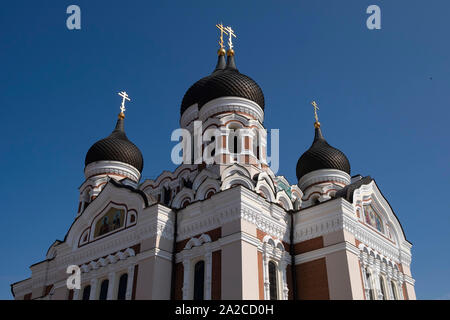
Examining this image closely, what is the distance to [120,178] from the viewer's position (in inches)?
687

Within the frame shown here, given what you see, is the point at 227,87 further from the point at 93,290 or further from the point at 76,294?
the point at 76,294

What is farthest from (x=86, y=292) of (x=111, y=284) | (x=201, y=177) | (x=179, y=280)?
(x=201, y=177)

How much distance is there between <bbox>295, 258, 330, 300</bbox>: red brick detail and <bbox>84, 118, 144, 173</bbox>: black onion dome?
854 centimetres

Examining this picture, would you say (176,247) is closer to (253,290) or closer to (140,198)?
(140,198)

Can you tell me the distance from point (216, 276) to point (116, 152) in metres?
8.50

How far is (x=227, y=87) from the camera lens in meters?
15.3

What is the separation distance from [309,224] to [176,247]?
138 inches

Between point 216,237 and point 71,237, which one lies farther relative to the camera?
point 71,237

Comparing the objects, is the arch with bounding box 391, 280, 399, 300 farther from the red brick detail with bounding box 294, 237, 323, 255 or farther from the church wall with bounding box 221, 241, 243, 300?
the church wall with bounding box 221, 241, 243, 300

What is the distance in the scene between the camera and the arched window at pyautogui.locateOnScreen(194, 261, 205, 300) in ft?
36.6

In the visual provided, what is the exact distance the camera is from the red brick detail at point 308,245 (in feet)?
38.5

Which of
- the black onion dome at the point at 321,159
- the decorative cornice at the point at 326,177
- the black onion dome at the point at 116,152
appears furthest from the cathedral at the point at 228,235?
the black onion dome at the point at 116,152
